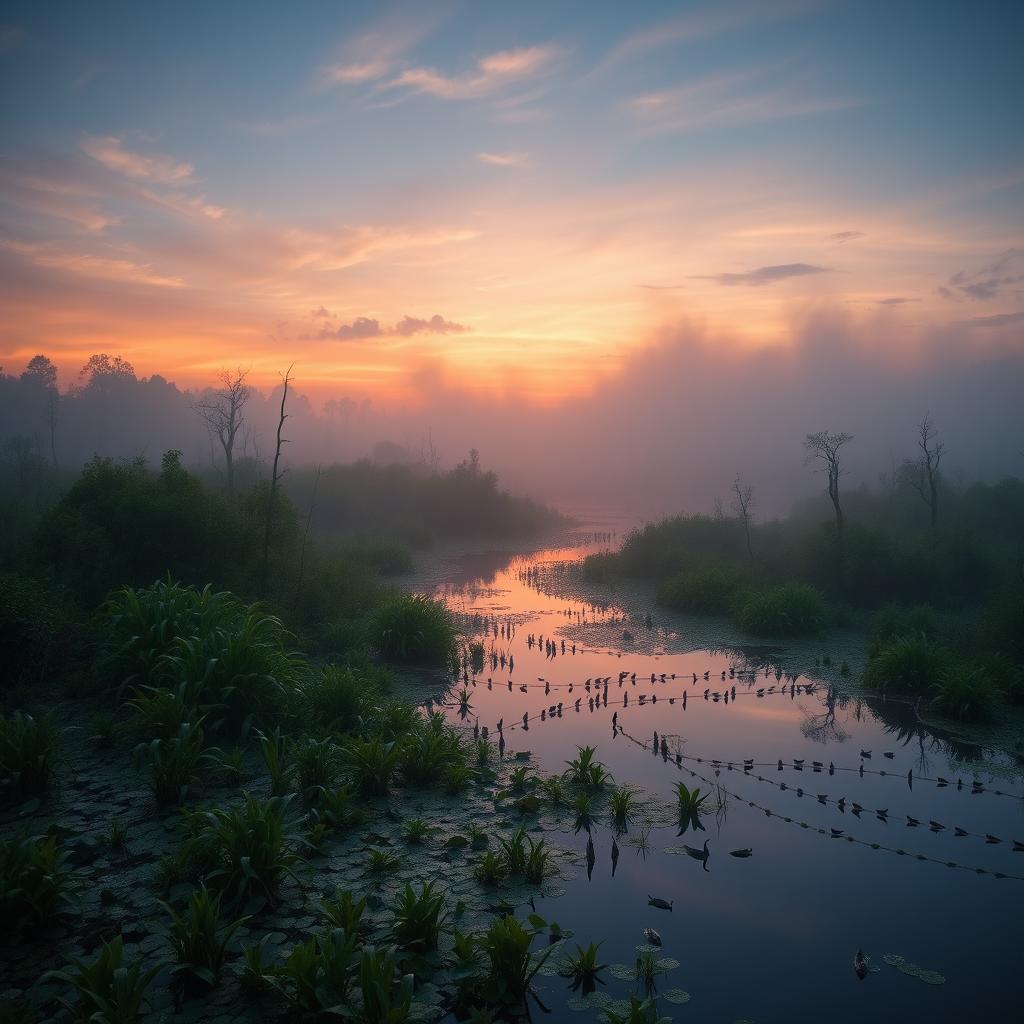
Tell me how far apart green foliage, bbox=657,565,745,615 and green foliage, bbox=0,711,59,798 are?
15856mm

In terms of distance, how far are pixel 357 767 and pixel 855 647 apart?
1237 centimetres

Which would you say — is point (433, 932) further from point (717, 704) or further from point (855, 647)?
point (855, 647)

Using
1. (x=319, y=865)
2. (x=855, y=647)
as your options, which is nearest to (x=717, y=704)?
(x=855, y=647)

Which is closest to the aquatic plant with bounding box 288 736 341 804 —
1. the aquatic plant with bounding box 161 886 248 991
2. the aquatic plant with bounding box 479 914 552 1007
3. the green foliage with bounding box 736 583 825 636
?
the aquatic plant with bounding box 161 886 248 991

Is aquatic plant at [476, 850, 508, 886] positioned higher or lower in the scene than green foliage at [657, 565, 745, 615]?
lower

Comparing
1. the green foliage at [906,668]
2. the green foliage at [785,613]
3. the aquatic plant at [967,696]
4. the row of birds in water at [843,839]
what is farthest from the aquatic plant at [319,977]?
the green foliage at [785,613]

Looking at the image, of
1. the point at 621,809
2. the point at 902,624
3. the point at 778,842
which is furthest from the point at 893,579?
the point at 621,809

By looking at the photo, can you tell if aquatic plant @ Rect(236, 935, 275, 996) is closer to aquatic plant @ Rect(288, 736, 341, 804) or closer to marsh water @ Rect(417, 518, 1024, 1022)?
marsh water @ Rect(417, 518, 1024, 1022)

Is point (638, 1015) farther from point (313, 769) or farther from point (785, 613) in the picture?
point (785, 613)

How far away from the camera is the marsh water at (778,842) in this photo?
5.14 metres

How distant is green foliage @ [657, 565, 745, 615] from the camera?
19359 millimetres

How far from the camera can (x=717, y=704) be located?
475 inches

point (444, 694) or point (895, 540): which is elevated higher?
point (895, 540)

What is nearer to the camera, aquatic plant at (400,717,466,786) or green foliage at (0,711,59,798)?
green foliage at (0,711,59,798)
